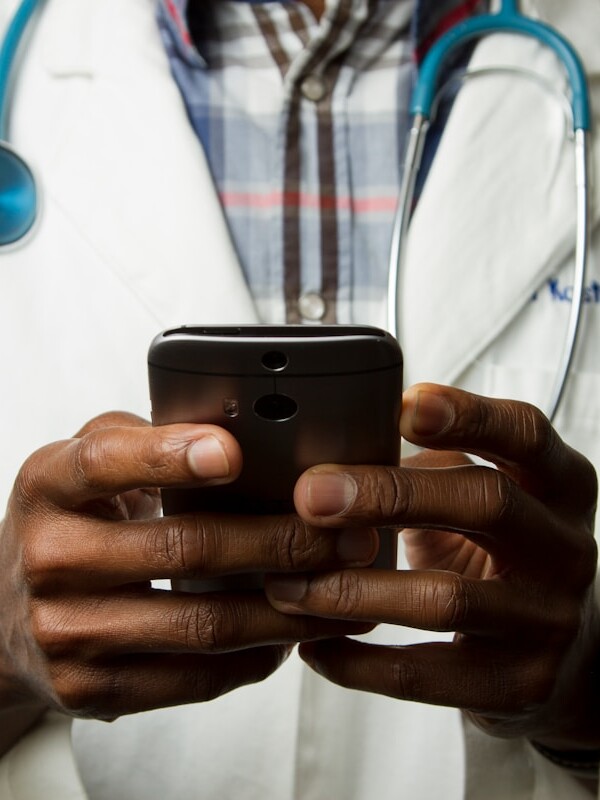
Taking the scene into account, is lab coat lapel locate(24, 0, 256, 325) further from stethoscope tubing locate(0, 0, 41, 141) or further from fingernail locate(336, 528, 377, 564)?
fingernail locate(336, 528, 377, 564)

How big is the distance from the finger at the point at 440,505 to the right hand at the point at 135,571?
1.2 inches

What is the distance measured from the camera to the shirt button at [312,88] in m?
0.78

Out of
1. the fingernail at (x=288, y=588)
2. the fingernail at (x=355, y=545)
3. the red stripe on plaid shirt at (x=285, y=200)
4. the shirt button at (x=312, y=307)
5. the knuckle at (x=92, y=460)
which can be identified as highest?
the red stripe on plaid shirt at (x=285, y=200)

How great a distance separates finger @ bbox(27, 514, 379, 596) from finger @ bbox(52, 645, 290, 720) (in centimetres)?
6

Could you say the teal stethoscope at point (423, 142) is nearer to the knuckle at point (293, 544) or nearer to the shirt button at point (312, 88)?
the shirt button at point (312, 88)

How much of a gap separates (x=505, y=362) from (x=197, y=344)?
44 cm

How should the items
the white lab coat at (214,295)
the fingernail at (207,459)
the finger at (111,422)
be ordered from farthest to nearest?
the white lab coat at (214,295), the finger at (111,422), the fingernail at (207,459)

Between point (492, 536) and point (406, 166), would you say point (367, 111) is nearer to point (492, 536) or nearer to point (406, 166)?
point (406, 166)

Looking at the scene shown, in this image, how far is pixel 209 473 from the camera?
1.25 feet

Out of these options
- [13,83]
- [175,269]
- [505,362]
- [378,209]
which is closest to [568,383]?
[505,362]

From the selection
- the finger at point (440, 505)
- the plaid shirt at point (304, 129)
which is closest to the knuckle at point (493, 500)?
the finger at point (440, 505)

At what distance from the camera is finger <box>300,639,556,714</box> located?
1.55ft

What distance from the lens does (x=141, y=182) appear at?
0.74m

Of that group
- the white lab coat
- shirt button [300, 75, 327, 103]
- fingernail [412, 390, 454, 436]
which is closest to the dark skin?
fingernail [412, 390, 454, 436]
